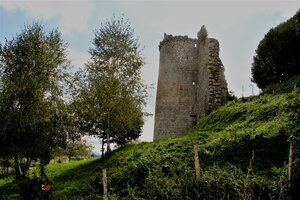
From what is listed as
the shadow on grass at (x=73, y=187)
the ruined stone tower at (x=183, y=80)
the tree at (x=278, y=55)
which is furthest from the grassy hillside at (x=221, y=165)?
the ruined stone tower at (x=183, y=80)

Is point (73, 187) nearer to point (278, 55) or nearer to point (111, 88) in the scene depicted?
point (111, 88)

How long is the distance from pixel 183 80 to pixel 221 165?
17.3 metres

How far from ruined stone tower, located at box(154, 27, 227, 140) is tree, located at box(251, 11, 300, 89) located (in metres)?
2.61

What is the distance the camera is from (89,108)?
23094mm

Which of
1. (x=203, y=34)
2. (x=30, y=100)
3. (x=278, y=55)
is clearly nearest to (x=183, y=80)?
(x=203, y=34)

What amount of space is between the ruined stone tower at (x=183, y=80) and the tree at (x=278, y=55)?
261cm

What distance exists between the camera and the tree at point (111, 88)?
2300 cm

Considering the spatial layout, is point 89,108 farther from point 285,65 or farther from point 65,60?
point 285,65

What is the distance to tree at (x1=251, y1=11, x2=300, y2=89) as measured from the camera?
23.1m

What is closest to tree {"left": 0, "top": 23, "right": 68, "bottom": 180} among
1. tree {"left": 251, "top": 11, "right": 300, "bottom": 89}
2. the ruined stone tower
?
the ruined stone tower

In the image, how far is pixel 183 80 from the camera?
30.2m

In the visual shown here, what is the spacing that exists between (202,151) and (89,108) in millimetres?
10434

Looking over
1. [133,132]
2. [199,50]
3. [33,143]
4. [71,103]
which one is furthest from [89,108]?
[199,50]

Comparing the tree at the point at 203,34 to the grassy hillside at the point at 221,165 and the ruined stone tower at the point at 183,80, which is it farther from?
the grassy hillside at the point at 221,165
